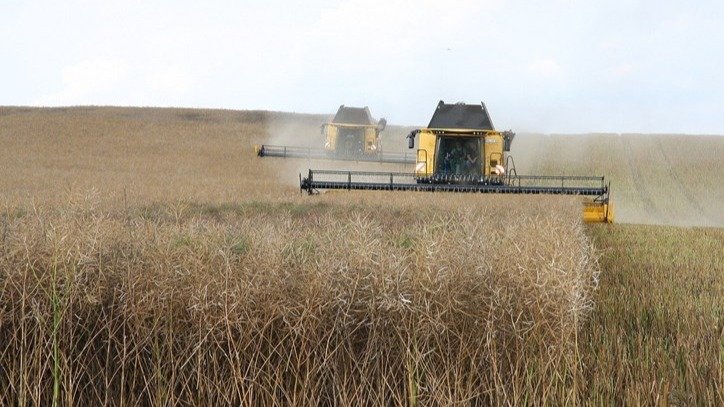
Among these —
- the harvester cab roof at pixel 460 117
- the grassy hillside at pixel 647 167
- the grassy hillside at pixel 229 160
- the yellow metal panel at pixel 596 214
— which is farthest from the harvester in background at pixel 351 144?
the yellow metal panel at pixel 596 214

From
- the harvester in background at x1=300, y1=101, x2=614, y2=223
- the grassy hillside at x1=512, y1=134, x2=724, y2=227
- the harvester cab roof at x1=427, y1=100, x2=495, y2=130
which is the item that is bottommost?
the grassy hillside at x1=512, y1=134, x2=724, y2=227

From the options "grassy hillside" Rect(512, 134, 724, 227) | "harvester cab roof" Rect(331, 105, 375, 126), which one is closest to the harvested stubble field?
"harvester cab roof" Rect(331, 105, 375, 126)

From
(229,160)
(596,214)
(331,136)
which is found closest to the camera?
(596,214)

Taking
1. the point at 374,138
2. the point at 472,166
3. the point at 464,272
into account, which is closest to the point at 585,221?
the point at 472,166

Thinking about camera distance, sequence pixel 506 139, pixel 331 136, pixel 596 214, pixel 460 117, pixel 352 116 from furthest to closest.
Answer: pixel 352 116 < pixel 331 136 < pixel 460 117 < pixel 506 139 < pixel 596 214

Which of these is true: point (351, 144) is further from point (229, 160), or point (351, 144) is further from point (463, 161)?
point (229, 160)

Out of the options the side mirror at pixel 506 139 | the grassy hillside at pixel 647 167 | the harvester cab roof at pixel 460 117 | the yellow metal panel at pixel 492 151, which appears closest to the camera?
the yellow metal panel at pixel 492 151

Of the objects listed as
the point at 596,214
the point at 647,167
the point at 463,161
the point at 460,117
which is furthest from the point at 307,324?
the point at 647,167

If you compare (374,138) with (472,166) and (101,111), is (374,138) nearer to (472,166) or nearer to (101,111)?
(472,166)

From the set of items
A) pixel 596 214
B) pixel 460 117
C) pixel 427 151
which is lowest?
pixel 596 214

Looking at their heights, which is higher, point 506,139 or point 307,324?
point 506,139

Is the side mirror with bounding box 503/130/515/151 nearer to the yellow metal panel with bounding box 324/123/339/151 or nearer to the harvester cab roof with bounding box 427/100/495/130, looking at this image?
the harvester cab roof with bounding box 427/100/495/130

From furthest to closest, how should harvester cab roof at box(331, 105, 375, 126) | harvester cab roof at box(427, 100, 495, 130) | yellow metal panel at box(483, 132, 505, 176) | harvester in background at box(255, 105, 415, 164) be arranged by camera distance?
harvester cab roof at box(331, 105, 375, 126)
harvester in background at box(255, 105, 415, 164)
harvester cab roof at box(427, 100, 495, 130)
yellow metal panel at box(483, 132, 505, 176)

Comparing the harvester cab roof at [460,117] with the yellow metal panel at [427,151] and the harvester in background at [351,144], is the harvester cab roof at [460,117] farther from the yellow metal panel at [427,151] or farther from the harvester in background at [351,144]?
the harvester in background at [351,144]
